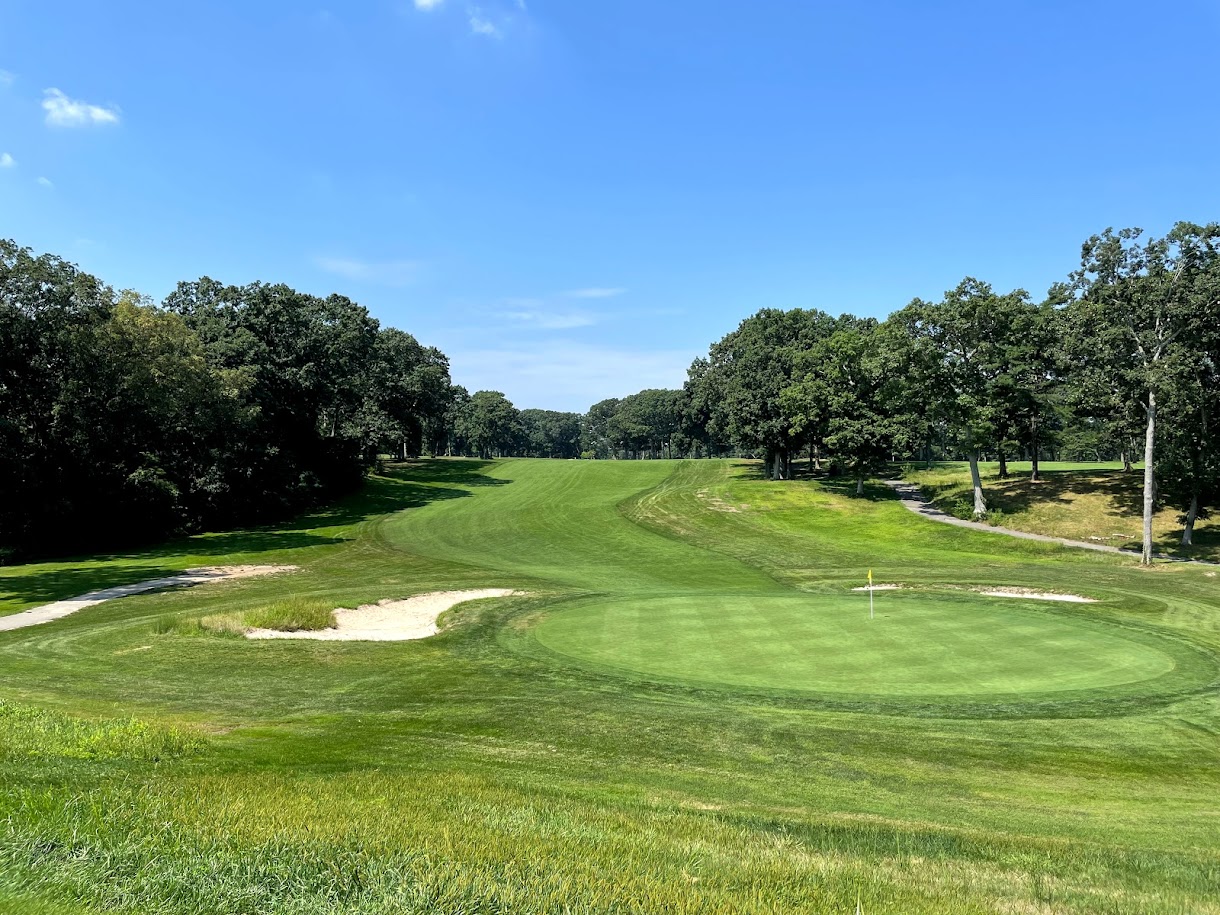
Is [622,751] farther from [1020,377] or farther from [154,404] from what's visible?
[1020,377]

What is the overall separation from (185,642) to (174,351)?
107 feet

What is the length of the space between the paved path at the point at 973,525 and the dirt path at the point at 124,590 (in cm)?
3964

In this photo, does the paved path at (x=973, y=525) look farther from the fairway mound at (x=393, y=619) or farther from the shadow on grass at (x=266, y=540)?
the shadow on grass at (x=266, y=540)

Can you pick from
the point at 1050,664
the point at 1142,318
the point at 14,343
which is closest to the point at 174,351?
the point at 14,343

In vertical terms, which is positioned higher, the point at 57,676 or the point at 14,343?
the point at 14,343

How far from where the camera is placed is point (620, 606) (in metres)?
21.2

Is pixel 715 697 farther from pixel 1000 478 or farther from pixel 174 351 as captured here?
pixel 1000 478

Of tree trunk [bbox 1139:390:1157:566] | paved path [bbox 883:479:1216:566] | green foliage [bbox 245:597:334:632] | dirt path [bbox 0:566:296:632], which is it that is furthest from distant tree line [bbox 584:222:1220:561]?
dirt path [bbox 0:566:296:632]

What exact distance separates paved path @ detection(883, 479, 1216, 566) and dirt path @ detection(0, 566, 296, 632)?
3964cm

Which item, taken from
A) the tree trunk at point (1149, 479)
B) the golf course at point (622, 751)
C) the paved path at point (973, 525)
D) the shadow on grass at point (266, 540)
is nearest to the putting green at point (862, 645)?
the golf course at point (622, 751)

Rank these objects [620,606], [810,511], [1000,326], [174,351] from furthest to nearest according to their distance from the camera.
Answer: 1. [810,511]
2. [1000,326]
3. [174,351]
4. [620,606]

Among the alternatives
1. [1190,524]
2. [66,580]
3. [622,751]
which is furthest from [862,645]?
[1190,524]

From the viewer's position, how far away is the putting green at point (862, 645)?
43.5 feet

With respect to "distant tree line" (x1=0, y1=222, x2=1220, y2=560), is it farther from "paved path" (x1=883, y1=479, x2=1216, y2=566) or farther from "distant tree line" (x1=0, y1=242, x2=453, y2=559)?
"paved path" (x1=883, y1=479, x2=1216, y2=566)
